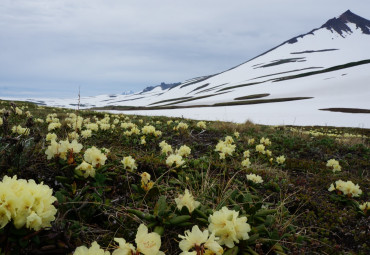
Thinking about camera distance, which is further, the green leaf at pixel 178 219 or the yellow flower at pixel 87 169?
the yellow flower at pixel 87 169

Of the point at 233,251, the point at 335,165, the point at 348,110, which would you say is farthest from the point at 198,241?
the point at 348,110

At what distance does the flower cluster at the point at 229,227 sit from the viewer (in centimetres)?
205

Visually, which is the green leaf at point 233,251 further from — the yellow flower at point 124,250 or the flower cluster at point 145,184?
the flower cluster at point 145,184

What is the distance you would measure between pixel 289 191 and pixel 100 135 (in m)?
5.93

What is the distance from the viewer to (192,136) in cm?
951

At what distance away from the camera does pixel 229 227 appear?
2033 mm

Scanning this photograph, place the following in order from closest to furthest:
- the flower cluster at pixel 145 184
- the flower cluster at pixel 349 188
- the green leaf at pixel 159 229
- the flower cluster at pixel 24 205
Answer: the flower cluster at pixel 24 205 → the green leaf at pixel 159 229 → the flower cluster at pixel 145 184 → the flower cluster at pixel 349 188

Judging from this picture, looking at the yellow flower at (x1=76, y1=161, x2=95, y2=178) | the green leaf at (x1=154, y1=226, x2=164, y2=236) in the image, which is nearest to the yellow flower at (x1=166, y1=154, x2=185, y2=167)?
the yellow flower at (x1=76, y1=161, x2=95, y2=178)

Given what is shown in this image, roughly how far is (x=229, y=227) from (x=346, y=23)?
217436mm

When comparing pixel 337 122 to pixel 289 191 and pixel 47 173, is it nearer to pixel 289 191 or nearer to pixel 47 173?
pixel 289 191

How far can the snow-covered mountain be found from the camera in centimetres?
3700

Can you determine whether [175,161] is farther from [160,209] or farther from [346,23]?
[346,23]

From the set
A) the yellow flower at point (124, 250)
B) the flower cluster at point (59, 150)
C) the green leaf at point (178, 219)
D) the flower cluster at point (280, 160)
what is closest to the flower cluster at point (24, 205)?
the yellow flower at point (124, 250)

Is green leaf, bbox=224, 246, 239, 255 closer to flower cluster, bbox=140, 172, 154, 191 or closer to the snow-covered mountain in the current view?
flower cluster, bbox=140, 172, 154, 191
